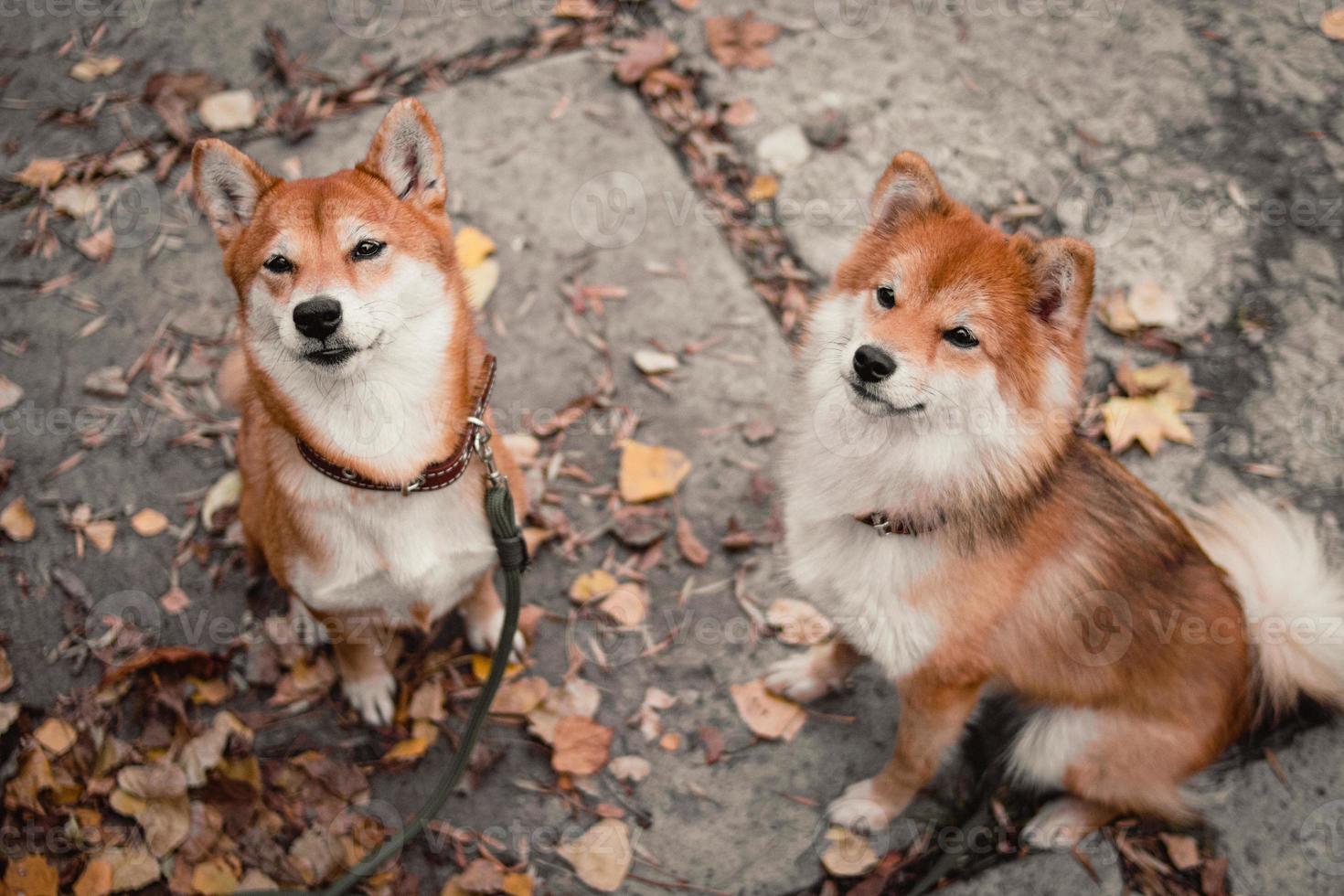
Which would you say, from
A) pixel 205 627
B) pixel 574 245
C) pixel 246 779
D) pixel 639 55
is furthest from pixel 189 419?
pixel 639 55

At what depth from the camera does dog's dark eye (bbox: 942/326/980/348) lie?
2354 millimetres

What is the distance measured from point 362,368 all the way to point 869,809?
2.11 m

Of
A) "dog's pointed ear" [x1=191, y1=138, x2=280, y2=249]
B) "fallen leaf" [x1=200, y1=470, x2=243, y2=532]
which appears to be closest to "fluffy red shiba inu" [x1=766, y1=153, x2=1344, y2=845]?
"dog's pointed ear" [x1=191, y1=138, x2=280, y2=249]

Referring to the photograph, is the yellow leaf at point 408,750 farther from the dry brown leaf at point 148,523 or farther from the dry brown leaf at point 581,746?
the dry brown leaf at point 148,523

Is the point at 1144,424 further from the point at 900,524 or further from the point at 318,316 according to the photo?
the point at 318,316

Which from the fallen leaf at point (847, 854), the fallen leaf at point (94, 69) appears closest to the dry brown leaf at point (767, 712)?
the fallen leaf at point (847, 854)

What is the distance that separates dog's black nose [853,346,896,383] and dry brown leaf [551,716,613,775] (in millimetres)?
1652

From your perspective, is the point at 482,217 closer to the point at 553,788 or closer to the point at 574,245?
the point at 574,245

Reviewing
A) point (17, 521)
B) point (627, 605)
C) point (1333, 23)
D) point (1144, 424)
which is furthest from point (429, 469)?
point (1333, 23)

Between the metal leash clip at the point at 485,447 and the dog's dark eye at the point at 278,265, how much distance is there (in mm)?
622

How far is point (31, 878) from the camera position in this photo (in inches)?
112

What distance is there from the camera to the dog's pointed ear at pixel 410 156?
8.19 ft

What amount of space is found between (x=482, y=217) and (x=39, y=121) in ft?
7.33

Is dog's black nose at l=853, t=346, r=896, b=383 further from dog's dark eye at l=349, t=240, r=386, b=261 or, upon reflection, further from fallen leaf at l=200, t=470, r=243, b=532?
fallen leaf at l=200, t=470, r=243, b=532
